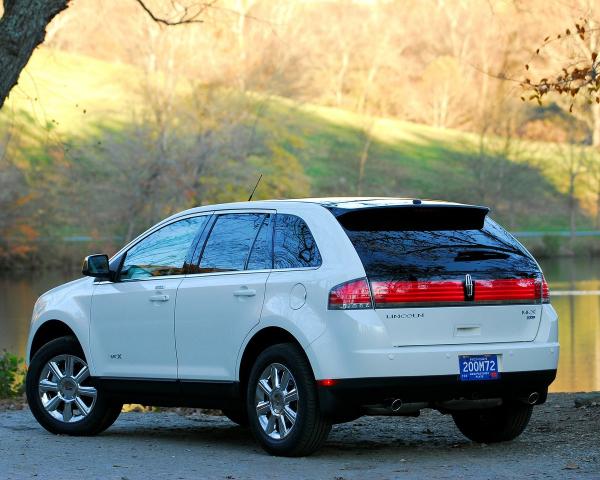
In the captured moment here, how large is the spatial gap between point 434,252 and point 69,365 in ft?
11.4

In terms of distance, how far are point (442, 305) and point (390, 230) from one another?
622 millimetres

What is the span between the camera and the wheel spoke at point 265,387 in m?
8.41

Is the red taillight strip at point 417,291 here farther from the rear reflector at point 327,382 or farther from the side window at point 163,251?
the side window at point 163,251

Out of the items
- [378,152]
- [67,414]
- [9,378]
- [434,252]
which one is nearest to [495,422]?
[434,252]

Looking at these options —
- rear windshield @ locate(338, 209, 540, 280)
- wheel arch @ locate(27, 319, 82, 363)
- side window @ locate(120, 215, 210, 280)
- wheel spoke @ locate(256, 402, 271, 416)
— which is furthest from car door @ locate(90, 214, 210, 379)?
rear windshield @ locate(338, 209, 540, 280)

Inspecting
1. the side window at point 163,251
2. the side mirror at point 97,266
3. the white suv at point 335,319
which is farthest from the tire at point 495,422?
the side mirror at point 97,266

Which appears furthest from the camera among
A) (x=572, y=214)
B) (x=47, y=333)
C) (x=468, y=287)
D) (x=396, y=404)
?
(x=572, y=214)

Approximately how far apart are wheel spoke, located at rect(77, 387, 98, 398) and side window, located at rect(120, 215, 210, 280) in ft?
3.05

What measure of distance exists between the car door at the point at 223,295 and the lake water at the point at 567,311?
11969 mm

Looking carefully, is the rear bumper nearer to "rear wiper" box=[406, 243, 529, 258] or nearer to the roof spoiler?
"rear wiper" box=[406, 243, 529, 258]

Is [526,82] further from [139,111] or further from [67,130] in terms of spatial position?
[67,130]

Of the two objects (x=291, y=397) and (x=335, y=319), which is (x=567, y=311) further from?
(x=335, y=319)

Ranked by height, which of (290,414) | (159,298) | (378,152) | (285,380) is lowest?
(290,414)

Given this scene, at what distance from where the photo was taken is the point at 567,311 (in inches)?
1420
